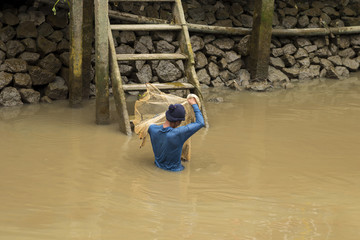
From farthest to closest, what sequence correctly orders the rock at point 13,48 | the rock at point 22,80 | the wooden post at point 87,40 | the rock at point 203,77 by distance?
the rock at point 203,77 → the rock at point 13,48 → the rock at point 22,80 → the wooden post at point 87,40

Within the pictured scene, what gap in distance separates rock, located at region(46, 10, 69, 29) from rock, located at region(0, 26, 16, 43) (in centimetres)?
54

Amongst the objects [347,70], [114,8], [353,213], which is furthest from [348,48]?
[353,213]

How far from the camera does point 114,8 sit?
895cm

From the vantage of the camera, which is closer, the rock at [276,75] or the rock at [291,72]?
the rock at [276,75]

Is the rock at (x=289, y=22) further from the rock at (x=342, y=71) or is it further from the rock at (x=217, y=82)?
the rock at (x=217, y=82)

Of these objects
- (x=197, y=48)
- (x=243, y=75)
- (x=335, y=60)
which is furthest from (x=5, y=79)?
(x=335, y=60)

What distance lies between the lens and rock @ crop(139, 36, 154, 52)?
9.09 metres

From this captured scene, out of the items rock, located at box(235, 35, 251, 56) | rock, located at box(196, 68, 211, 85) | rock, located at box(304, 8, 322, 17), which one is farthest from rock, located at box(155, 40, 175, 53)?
rock, located at box(304, 8, 322, 17)

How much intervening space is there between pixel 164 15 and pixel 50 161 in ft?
14.4

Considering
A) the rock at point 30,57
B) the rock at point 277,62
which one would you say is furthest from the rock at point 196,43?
the rock at point 30,57

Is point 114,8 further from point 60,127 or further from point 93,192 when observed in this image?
point 93,192

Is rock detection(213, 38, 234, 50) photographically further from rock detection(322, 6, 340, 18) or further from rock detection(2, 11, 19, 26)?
rock detection(2, 11, 19, 26)

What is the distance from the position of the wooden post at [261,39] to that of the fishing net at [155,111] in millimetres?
3373

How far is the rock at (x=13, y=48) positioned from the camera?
8.05 metres
